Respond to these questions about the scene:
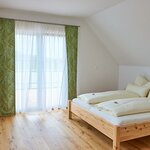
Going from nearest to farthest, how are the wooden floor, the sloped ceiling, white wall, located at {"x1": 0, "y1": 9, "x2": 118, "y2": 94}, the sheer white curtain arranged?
the wooden floor, the sloped ceiling, the sheer white curtain, white wall, located at {"x1": 0, "y1": 9, "x2": 118, "y2": 94}

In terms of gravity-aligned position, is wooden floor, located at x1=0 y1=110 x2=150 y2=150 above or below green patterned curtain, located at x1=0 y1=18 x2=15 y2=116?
below

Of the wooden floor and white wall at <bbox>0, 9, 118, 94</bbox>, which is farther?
white wall at <bbox>0, 9, 118, 94</bbox>

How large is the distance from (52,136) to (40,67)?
1.84 m

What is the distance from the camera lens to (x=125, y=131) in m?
2.64

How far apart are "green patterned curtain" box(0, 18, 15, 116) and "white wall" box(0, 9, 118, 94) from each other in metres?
1.09

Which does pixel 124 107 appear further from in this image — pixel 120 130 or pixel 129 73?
pixel 129 73

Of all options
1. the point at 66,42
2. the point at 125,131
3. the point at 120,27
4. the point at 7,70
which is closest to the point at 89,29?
the point at 66,42

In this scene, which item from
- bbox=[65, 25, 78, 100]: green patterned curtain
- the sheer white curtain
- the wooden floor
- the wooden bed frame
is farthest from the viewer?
bbox=[65, 25, 78, 100]: green patterned curtain

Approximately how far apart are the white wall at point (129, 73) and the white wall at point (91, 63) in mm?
206

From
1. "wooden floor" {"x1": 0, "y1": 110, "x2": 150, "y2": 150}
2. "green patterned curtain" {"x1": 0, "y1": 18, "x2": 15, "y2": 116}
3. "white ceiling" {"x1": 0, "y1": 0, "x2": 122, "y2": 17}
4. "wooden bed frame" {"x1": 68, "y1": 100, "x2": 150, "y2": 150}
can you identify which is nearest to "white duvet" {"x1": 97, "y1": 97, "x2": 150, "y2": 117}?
"wooden bed frame" {"x1": 68, "y1": 100, "x2": 150, "y2": 150}

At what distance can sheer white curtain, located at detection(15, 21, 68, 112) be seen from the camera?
4297mm

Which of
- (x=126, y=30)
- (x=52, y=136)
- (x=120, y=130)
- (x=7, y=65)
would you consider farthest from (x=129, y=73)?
(x=7, y=65)

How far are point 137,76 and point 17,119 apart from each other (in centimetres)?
308

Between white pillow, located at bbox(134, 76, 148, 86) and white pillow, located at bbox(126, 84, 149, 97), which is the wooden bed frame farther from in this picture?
white pillow, located at bbox(134, 76, 148, 86)
